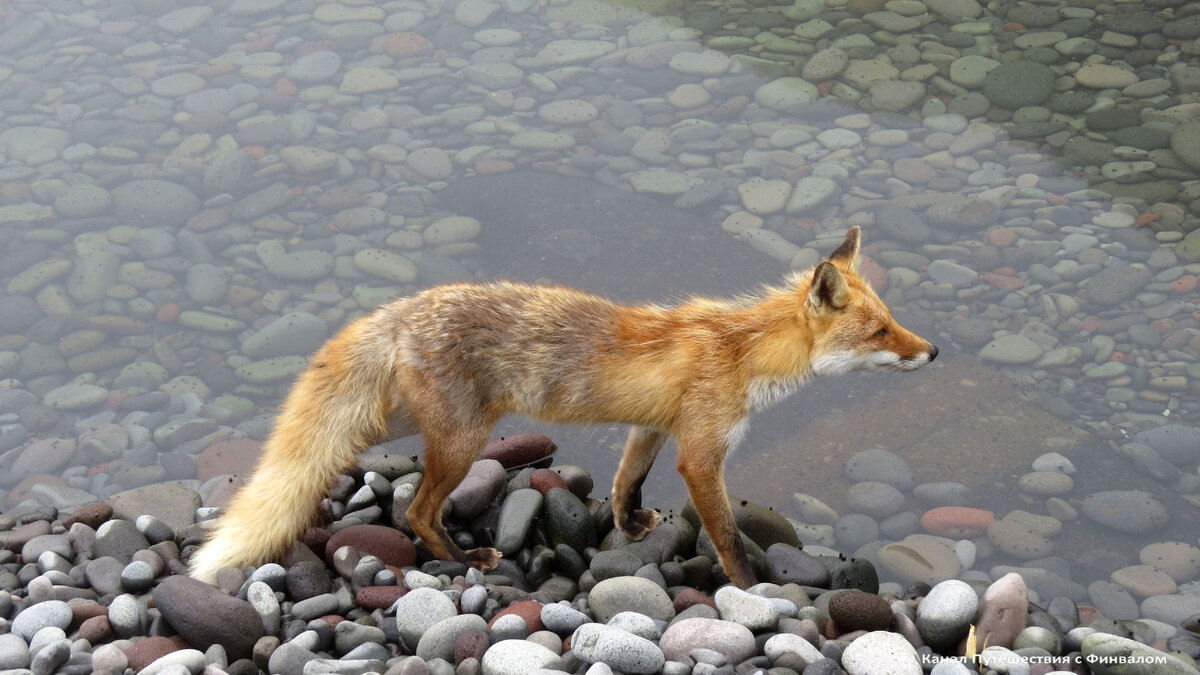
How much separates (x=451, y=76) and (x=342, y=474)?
7.40 meters

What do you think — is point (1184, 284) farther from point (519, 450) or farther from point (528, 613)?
point (528, 613)

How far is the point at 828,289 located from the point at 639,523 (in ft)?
6.97

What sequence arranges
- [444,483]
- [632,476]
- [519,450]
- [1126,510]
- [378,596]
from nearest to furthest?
[378,596] < [444,483] < [632,476] < [1126,510] < [519,450]

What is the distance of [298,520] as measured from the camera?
583 cm

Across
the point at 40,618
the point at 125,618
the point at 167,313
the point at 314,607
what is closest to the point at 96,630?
the point at 125,618

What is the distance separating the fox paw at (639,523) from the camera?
22.3ft

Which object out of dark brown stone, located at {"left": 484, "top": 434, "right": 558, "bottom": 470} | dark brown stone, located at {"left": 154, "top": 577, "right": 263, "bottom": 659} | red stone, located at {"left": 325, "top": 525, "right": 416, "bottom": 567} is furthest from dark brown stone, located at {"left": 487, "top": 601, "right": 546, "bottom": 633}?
dark brown stone, located at {"left": 484, "top": 434, "right": 558, "bottom": 470}

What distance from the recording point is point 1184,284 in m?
9.36

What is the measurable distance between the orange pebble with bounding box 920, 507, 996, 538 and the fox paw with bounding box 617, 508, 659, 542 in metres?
2.03

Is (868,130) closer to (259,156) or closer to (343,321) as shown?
(343,321)

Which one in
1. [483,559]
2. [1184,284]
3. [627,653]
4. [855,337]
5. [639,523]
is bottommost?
[639,523]

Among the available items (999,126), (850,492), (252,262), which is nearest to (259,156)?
(252,262)

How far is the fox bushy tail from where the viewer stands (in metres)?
5.72

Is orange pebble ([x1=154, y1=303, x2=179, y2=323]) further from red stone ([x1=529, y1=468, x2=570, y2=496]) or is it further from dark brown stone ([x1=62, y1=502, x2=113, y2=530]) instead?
red stone ([x1=529, y1=468, x2=570, y2=496])
